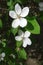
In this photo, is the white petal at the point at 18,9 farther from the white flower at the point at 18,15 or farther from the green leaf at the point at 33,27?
the green leaf at the point at 33,27

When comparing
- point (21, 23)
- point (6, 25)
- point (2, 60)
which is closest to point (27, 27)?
point (21, 23)

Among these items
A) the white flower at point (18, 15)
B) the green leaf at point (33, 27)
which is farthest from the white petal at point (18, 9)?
the green leaf at point (33, 27)

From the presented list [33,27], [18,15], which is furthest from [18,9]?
[33,27]

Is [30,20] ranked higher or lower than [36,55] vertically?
higher

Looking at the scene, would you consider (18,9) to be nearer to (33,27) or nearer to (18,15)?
(18,15)

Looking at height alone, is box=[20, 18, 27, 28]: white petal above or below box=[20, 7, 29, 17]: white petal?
below

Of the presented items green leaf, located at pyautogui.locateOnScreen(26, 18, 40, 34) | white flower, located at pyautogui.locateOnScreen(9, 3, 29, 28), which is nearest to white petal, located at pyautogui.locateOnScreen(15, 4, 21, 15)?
white flower, located at pyautogui.locateOnScreen(9, 3, 29, 28)

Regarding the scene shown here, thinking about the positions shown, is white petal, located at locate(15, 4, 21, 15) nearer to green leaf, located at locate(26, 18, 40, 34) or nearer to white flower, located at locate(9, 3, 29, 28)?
white flower, located at locate(9, 3, 29, 28)

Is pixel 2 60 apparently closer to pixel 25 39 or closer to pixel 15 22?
pixel 25 39
